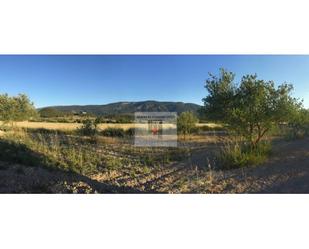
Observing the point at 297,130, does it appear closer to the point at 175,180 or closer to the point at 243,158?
the point at 243,158

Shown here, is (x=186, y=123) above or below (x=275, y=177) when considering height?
above

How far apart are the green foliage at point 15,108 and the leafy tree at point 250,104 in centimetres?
836

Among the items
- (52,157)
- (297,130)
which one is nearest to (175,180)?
(52,157)

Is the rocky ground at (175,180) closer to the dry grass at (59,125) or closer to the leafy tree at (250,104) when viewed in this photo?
the leafy tree at (250,104)

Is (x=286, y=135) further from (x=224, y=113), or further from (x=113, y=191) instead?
(x=113, y=191)

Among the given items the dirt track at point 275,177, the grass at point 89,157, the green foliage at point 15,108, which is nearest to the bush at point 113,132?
the grass at point 89,157

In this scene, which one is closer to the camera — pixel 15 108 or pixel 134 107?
pixel 134 107

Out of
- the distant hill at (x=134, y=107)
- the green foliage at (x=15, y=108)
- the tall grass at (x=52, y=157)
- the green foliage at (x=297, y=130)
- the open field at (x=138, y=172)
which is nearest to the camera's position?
the open field at (x=138, y=172)

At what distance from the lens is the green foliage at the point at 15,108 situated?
13.4 meters

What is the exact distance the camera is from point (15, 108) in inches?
548

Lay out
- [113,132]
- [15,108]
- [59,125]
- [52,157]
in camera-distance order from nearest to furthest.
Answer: [52,157] < [15,108] < [113,132] < [59,125]

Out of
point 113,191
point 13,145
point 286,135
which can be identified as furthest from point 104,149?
point 286,135

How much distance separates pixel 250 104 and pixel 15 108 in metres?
10.4
